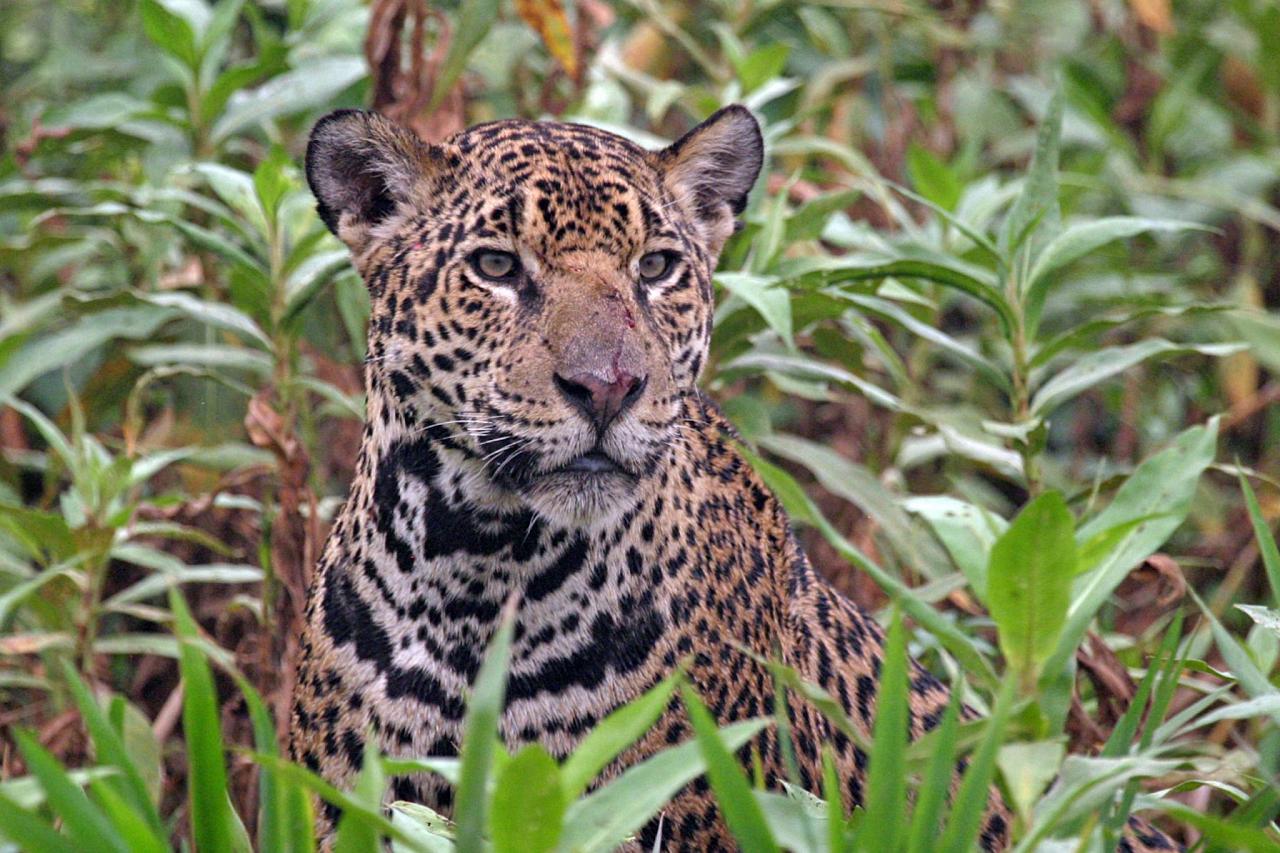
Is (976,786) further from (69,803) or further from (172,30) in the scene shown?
(172,30)

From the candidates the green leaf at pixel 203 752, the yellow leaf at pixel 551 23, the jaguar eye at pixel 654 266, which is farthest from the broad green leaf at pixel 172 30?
the green leaf at pixel 203 752

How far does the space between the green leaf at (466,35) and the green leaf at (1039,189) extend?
70.0 inches

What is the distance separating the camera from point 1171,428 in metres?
7.62

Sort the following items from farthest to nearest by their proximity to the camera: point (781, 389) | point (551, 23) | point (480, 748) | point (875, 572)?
1. point (781, 389)
2. point (551, 23)
3. point (875, 572)
4. point (480, 748)

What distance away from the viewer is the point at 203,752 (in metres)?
2.88

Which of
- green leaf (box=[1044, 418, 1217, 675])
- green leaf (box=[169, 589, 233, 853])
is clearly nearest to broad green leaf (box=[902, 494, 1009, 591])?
green leaf (box=[1044, 418, 1217, 675])

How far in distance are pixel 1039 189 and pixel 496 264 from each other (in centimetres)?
144

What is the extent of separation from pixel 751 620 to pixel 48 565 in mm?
2183

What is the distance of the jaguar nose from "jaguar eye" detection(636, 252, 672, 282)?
42 centimetres

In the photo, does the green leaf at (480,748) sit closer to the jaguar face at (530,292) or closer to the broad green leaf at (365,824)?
the broad green leaf at (365,824)

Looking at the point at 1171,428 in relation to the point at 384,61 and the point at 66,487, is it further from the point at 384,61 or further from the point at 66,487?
the point at 66,487

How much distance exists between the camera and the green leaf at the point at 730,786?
8.73 ft

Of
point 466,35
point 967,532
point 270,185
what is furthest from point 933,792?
point 466,35

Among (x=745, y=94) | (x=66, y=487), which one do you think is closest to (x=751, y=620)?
(x=745, y=94)
